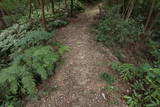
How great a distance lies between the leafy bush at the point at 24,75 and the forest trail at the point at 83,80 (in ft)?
1.22

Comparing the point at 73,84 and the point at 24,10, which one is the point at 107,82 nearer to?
the point at 73,84

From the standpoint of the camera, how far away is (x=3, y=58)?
14.9ft

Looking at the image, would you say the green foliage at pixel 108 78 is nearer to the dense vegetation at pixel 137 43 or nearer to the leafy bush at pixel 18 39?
the dense vegetation at pixel 137 43

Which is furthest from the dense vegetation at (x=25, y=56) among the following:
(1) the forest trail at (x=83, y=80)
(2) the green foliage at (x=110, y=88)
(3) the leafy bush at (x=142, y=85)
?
(3) the leafy bush at (x=142, y=85)

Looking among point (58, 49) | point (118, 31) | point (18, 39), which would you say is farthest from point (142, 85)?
point (18, 39)

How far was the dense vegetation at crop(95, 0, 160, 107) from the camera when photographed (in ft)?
8.81

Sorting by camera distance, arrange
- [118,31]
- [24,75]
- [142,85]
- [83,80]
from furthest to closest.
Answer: [118,31]
[83,80]
[142,85]
[24,75]

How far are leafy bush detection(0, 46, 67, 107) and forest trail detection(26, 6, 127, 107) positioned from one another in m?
0.37

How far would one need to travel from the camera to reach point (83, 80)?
3131 mm

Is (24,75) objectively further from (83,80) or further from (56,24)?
(56,24)

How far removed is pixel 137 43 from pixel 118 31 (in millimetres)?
1359

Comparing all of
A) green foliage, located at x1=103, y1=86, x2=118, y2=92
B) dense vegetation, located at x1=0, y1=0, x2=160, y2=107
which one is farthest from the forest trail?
dense vegetation, located at x1=0, y1=0, x2=160, y2=107

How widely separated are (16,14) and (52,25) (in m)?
2.81

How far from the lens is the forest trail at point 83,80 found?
272cm
